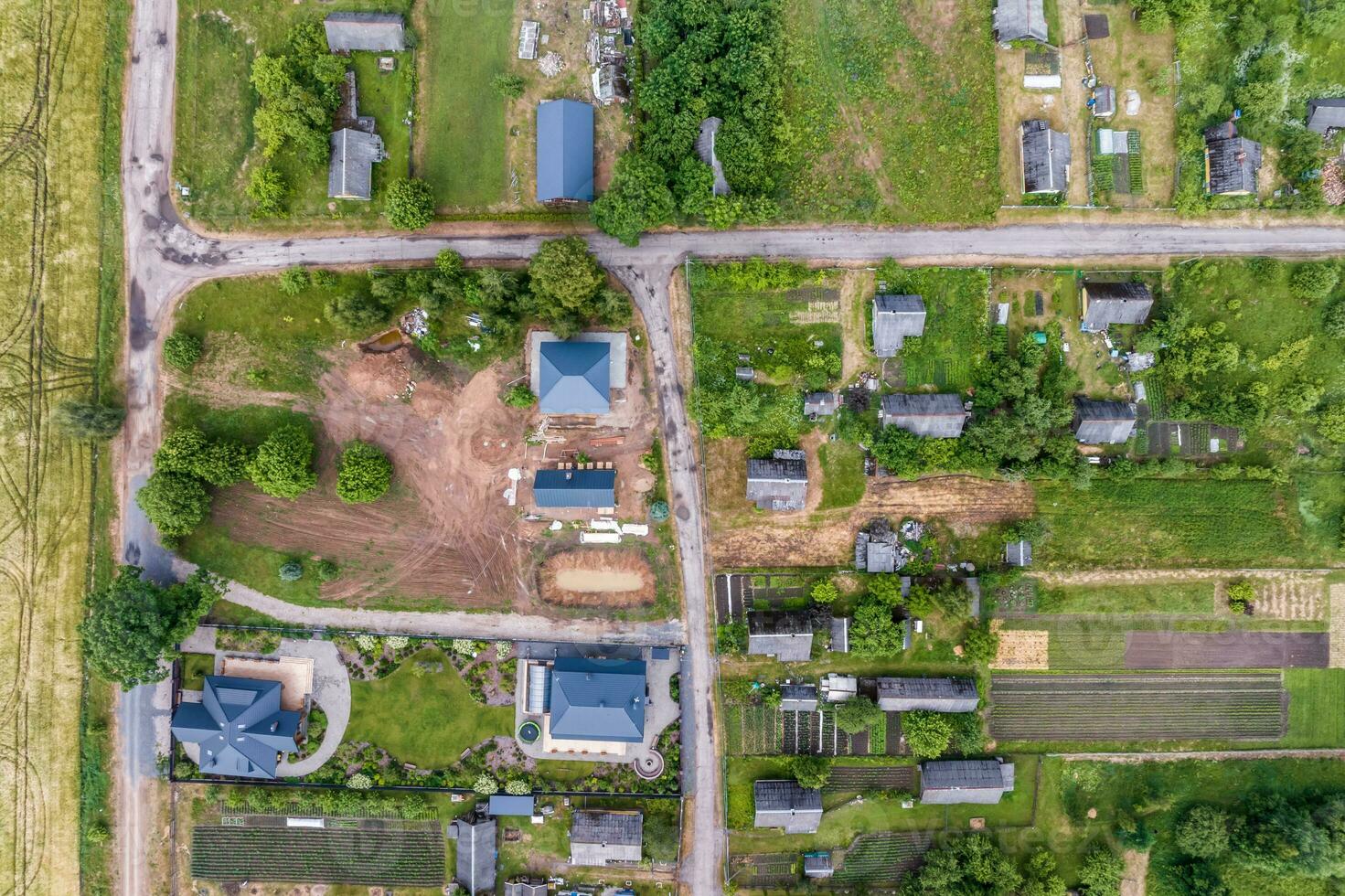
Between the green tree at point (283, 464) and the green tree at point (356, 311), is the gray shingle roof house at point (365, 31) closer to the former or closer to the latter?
the green tree at point (356, 311)

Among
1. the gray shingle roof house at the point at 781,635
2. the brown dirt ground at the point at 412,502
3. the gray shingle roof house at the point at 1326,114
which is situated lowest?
the gray shingle roof house at the point at 781,635

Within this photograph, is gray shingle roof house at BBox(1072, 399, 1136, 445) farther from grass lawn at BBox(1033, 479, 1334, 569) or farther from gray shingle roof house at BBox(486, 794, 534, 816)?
gray shingle roof house at BBox(486, 794, 534, 816)

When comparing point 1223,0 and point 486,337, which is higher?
point 1223,0

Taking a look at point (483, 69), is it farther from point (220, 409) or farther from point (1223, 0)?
point (1223, 0)

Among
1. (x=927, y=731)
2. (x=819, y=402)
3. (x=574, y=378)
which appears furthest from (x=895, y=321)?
(x=927, y=731)

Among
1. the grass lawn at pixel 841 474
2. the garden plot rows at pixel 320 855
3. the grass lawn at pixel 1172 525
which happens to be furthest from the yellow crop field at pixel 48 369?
the grass lawn at pixel 1172 525

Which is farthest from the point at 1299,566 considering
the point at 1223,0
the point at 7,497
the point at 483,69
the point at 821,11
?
the point at 7,497
